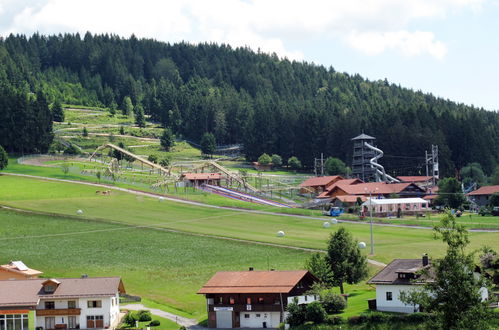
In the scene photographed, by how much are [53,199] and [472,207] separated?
6382 cm

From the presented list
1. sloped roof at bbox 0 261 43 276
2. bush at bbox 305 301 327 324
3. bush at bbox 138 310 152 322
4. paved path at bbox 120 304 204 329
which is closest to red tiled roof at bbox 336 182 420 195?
sloped roof at bbox 0 261 43 276

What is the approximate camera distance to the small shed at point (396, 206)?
139750 mm

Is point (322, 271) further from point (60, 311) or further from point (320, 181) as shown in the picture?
point (320, 181)

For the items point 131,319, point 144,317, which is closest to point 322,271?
point 144,317

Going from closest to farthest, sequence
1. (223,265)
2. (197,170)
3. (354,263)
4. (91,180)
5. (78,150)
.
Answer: (354,263) → (223,265) → (91,180) → (197,170) → (78,150)

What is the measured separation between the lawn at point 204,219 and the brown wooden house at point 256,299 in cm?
1813

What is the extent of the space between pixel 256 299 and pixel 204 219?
49261 millimetres

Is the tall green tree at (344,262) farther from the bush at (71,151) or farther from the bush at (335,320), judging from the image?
the bush at (71,151)

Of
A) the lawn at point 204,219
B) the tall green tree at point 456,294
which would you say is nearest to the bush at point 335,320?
the tall green tree at point 456,294

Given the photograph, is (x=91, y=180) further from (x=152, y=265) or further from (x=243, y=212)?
(x=152, y=265)

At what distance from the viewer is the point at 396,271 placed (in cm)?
7100

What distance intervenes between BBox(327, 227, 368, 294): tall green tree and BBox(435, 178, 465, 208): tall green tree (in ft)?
210

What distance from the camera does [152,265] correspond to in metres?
93.5

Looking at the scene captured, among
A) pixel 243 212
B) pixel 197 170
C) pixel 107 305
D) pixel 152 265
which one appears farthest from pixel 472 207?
pixel 107 305
